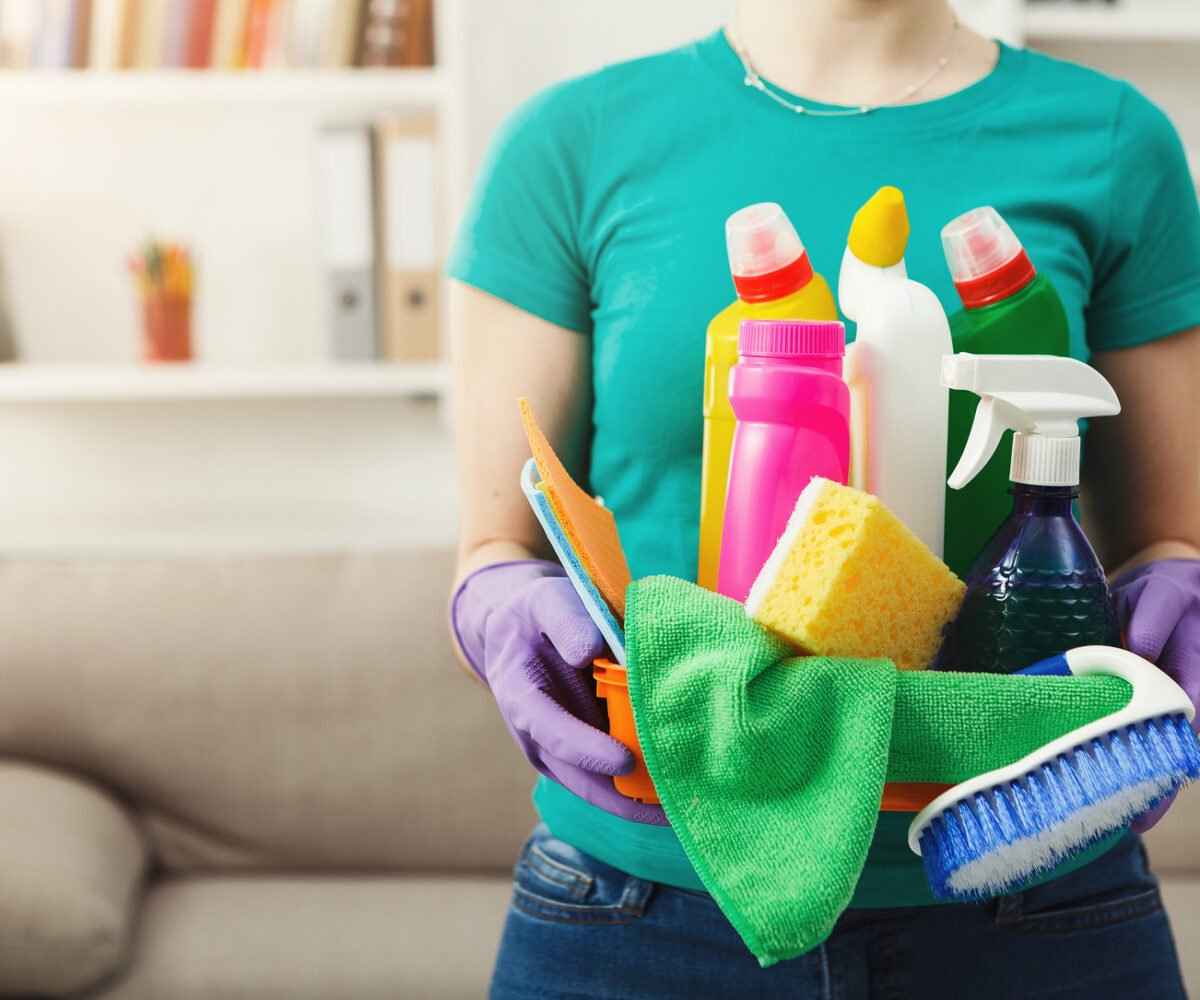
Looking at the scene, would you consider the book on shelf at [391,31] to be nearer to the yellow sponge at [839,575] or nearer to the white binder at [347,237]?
the white binder at [347,237]

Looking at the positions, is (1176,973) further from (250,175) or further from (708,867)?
(250,175)

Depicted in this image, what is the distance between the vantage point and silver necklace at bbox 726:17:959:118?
665 mm

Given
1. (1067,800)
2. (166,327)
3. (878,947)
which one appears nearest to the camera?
(1067,800)

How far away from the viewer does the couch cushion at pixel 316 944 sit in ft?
4.54

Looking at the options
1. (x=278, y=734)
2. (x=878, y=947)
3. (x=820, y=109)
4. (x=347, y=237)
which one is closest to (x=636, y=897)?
(x=878, y=947)

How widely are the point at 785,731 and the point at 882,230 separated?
20cm

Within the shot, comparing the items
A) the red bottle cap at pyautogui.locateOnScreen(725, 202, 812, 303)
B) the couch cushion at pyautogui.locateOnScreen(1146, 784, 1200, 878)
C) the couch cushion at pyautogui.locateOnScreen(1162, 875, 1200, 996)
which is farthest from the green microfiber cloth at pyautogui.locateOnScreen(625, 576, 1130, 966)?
the couch cushion at pyautogui.locateOnScreen(1146, 784, 1200, 878)

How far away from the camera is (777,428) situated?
50 centimetres

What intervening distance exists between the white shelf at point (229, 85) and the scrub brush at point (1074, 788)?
141 centimetres

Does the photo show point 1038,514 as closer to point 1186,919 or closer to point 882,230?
point 882,230

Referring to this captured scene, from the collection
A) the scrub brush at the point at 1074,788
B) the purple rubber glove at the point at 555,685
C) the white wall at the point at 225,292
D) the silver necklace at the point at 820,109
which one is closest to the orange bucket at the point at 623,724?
the purple rubber glove at the point at 555,685

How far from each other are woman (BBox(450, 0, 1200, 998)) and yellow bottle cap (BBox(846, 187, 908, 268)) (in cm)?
10

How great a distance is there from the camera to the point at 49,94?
1.70 meters

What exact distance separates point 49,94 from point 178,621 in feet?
2.32
